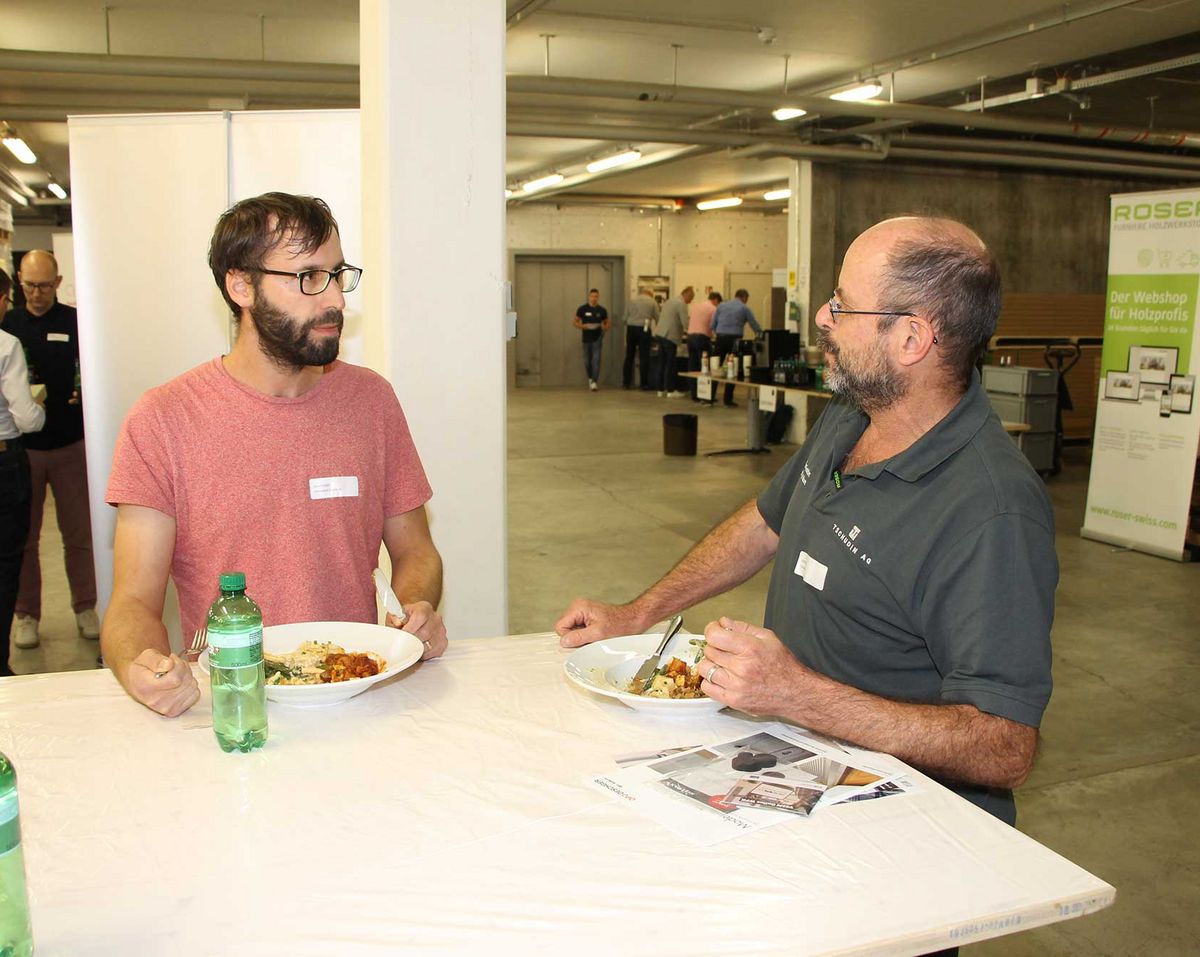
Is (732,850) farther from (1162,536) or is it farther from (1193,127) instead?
(1193,127)

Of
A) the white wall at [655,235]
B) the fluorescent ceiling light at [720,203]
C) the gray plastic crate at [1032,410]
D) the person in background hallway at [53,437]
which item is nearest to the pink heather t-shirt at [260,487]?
the person in background hallway at [53,437]

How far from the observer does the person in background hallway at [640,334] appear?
1730 cm

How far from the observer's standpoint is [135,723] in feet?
5.29

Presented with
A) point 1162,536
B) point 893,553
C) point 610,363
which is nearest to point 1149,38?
point 1162,536

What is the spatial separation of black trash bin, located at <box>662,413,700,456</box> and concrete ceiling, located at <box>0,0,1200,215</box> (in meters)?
2.67

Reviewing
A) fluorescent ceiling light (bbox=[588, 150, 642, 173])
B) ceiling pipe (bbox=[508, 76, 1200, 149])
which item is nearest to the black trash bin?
ceiling pipe (bbox=[508, 76, 1200, 149])

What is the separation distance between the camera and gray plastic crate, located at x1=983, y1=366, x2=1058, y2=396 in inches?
345

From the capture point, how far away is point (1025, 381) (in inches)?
344

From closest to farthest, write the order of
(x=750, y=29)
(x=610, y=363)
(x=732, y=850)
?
(x=732, y=850) < (x=750, y=29) < (x=610, y=363)

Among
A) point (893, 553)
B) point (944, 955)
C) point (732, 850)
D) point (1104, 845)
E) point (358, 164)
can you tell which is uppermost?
point (358, 164)

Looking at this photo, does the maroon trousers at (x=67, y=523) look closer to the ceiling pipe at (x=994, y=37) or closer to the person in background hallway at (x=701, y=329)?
the ceiling pipe at (x=994, y=37)

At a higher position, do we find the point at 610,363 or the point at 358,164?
the point at 358,164

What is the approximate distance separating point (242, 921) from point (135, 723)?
62 centimetres

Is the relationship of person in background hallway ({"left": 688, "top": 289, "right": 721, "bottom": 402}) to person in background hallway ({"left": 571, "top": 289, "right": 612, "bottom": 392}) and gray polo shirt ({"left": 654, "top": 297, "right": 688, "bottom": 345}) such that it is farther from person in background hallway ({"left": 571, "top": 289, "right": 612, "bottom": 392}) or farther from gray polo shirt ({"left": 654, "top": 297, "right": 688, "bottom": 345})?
person in background hallway ({"left": 571, "top": 289, "right": 612, "bottom": 392})
